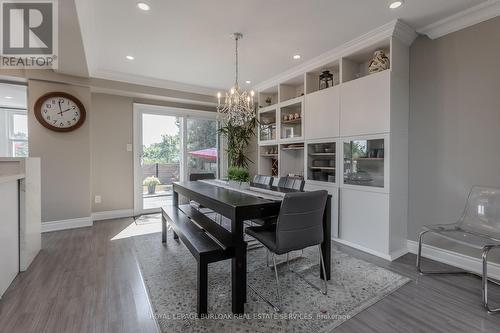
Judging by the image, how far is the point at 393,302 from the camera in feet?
6.26

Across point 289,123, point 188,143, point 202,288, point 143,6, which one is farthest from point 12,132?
point 202,288

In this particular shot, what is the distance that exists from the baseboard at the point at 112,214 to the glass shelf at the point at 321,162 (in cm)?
346

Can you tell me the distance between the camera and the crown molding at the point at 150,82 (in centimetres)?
397

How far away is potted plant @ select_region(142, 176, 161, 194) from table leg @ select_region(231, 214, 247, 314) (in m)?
3.61

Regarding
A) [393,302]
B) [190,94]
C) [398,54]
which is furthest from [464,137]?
[190,94]

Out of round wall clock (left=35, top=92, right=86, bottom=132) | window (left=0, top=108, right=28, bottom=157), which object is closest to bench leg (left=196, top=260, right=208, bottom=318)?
round wall clock (left=35, top=92, right=86, bottom=132)

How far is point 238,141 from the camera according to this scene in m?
5.15

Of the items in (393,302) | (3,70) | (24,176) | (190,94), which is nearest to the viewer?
(393,302)

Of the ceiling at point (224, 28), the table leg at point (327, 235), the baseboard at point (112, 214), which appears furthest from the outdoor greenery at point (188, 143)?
the table leg at point (327, 235)

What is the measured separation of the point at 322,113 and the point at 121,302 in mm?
3200

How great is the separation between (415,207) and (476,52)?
5.70 ft

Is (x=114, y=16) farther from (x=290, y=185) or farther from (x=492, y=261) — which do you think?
(x=492, y=261)

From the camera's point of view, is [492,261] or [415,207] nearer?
[492,261]

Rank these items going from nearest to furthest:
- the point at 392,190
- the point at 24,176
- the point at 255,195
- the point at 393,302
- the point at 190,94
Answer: the point at 393,302
the point at 255,195
the point at 24,176
the point at 392,190
the point at 190,94
